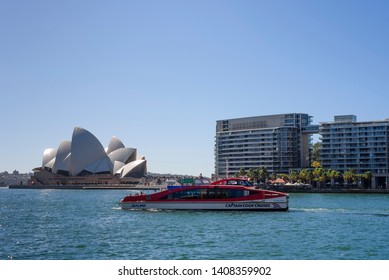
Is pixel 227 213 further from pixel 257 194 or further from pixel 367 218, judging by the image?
pixel 367 218

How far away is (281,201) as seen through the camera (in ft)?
170

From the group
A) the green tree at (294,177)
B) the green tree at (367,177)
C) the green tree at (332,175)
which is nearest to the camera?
the green tree at (367,177)

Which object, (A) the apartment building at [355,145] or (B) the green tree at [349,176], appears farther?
(A) the apartment building at [355,145]

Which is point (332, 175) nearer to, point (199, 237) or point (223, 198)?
point (223, 198)

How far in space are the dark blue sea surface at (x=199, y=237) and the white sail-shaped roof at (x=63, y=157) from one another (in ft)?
475

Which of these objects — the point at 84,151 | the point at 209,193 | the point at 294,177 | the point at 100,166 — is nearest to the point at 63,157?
the point at 84,151

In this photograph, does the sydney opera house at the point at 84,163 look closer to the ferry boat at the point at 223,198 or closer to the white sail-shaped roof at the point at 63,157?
the white sail-shaped roof at the point at 63,157

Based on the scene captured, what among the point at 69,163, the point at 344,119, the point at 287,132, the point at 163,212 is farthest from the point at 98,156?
the point at 163,212

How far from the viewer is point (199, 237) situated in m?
32.3

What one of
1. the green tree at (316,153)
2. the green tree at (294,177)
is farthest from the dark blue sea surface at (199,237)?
the green tree at (316,153)

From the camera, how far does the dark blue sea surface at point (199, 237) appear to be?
26.4m

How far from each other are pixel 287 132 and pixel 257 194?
475 feet

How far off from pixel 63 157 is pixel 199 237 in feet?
549

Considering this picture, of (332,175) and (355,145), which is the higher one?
(355,145)
